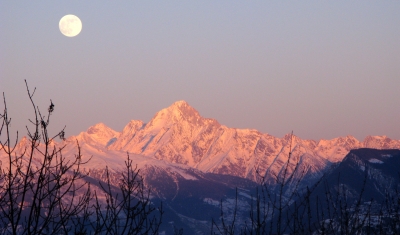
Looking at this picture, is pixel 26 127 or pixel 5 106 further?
pixel 26 127

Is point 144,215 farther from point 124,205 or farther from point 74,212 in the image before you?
point 74,212

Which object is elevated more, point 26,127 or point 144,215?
point 26,127

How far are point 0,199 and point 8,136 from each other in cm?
113

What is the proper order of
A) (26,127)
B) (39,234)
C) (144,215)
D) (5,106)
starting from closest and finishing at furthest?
1. (39,234)
2. (5,106)
3. (26,127)
4. (144,215)

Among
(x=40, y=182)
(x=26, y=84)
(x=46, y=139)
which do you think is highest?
(x=26, y=84)

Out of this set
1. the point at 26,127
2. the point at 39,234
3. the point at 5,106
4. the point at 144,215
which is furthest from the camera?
the point at 144,215

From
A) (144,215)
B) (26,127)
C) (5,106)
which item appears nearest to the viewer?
(5,106)

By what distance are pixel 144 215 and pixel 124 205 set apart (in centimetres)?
74

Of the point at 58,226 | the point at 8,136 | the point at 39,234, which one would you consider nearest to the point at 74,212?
the point at 58,226

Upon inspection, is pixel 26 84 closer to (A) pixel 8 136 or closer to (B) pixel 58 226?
(A) pixel 8 136

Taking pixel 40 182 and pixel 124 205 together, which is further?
pixel 124 205

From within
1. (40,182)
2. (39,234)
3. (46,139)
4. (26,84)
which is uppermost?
(26,84)

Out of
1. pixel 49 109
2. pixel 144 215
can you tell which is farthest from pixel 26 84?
pixel 144 215

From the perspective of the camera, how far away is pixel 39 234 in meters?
10.2
